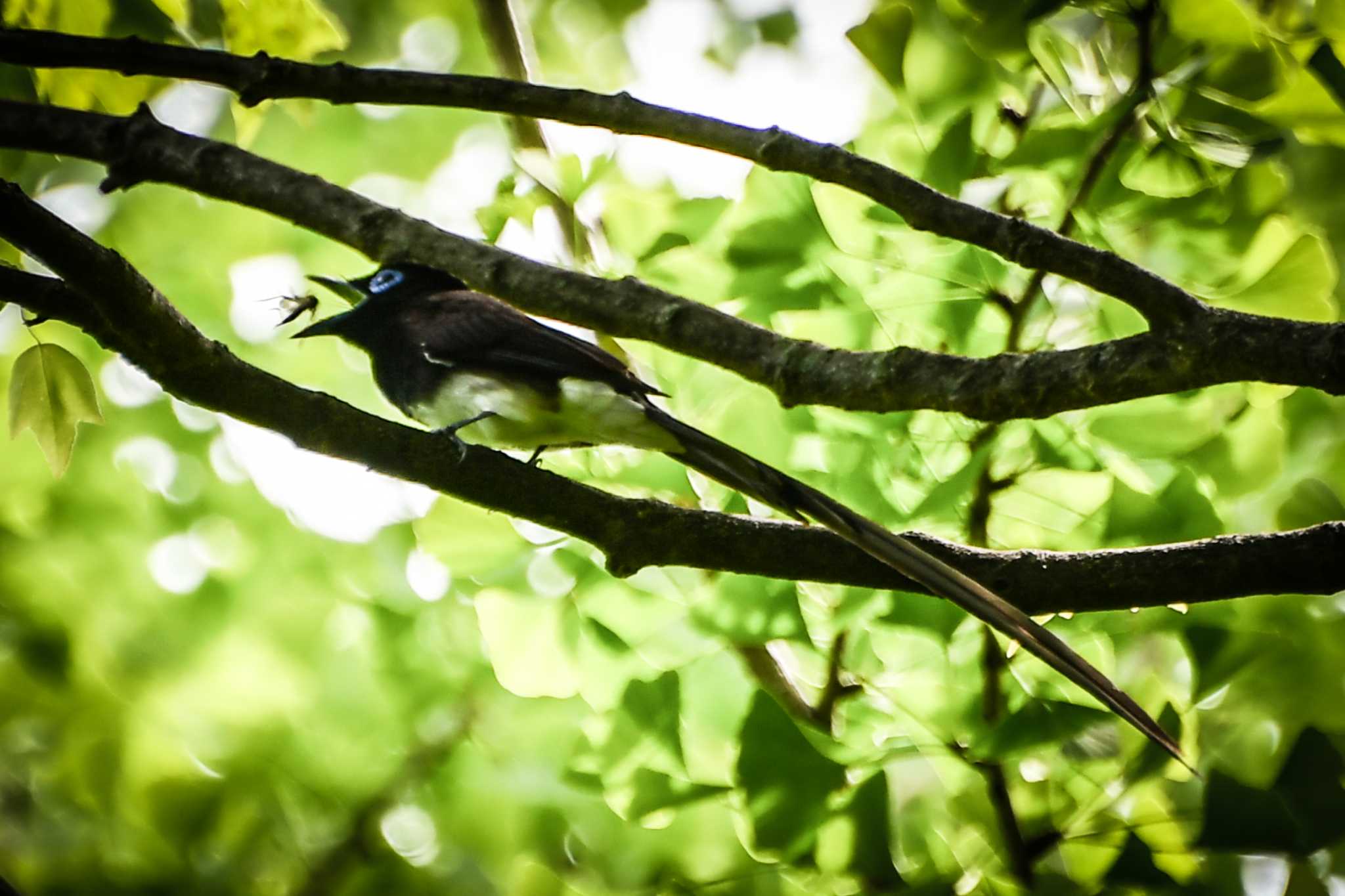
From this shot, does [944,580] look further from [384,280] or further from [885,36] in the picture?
[384,280]

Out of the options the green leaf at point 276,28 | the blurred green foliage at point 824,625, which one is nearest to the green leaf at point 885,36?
the blurred green foliage at point 824,625

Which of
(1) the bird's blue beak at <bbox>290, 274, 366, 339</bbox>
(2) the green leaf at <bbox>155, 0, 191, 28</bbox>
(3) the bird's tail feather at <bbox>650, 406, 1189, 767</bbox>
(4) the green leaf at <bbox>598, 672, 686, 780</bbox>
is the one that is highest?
(2) the green leaf at <bbox>155, 0, 191, 28</bbox>

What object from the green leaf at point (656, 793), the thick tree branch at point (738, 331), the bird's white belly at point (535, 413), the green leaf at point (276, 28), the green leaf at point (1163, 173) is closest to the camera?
the thick tree branch at point (738, 331)

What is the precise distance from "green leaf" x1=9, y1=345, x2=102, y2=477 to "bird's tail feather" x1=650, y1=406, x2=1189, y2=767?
64 centimetres

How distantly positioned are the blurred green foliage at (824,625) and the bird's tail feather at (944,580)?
8 centimetres

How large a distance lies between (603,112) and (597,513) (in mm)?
395

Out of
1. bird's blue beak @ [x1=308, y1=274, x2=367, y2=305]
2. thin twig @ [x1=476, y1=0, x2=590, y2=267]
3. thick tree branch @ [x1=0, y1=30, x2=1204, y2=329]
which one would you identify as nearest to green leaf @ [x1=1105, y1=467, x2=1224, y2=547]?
thick tree branch @ [x1=0, y1=30, x2=1204, y2=329]

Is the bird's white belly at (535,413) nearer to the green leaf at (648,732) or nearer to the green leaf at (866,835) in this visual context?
the green leaf at (648,732)

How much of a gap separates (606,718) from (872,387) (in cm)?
43

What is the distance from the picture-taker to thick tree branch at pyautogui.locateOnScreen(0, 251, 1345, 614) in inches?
36.0

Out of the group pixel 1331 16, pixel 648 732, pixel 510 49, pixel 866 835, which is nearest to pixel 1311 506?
pixel 1331 16

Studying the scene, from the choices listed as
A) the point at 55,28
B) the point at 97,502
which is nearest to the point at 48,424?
the point at 55,28

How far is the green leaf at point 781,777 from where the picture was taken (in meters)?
0.97

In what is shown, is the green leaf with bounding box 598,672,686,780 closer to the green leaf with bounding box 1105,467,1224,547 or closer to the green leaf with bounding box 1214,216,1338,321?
the green leaf with bounding box 1105,467,1224,547
